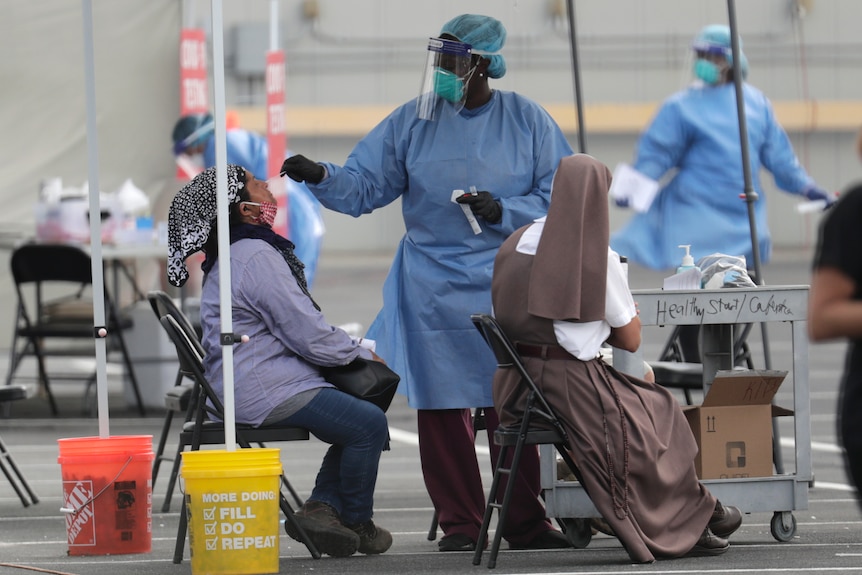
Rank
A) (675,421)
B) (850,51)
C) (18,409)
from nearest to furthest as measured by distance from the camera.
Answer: (675,421)
(18,409)
(850,51)

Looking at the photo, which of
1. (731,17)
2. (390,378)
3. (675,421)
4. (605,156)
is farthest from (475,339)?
(605,156)

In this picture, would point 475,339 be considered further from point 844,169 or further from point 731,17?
point 844,169

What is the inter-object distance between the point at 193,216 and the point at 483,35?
124 cm

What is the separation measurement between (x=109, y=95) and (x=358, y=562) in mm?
6793

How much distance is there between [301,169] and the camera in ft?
18.6

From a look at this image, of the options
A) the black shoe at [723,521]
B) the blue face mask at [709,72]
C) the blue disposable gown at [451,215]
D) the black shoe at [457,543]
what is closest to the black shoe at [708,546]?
the black shoe at [723,521]

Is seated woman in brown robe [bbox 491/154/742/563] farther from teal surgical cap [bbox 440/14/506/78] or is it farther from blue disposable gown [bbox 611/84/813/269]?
blue disposable gown [bbox 611/84/813/269]

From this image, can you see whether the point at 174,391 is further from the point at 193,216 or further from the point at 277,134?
the point at 277,134

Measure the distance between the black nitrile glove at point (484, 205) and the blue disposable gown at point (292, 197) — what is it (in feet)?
16.2

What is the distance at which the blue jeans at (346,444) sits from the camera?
5426 mm

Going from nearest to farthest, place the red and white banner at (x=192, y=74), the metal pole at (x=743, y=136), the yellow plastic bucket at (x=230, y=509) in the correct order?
the yellow plastic bucket at (x=230, y=509), the metal pole at (x=743, y=136), the red and white banner at (x=192, y=74)

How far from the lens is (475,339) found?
5918 mm

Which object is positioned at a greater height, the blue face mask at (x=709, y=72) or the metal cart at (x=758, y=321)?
the blue face mask at (x=709, y=72)

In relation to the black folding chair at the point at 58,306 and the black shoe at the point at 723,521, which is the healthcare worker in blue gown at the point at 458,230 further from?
the black folding chair at the point at 58,306
